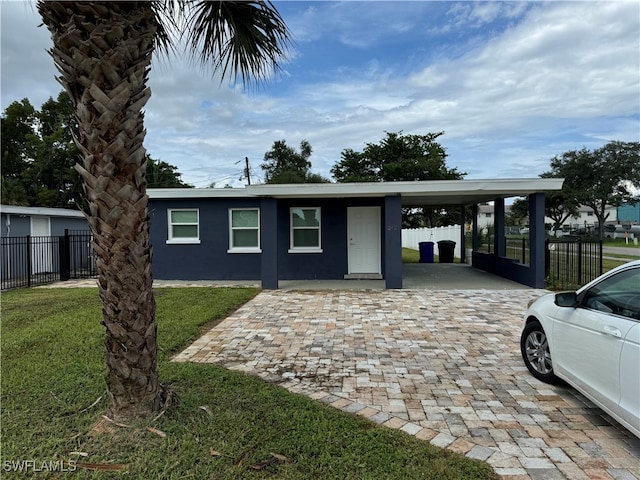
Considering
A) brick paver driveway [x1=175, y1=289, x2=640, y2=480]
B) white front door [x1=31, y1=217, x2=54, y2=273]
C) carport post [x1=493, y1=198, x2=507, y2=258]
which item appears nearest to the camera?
brick paver driveway [x1=175, y1=289, x2=640, y2=480]

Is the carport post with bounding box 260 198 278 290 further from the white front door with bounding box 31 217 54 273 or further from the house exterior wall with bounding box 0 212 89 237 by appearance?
the house exterior wall with bounding box 0 212 89 237

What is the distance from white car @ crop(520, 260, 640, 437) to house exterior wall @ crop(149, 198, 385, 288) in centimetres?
861

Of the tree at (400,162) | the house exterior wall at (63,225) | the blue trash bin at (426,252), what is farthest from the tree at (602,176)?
the house exterior wall at (63,225)

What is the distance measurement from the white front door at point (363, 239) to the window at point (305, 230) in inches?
41.2

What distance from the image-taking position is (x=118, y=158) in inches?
112

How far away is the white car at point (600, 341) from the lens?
2.80 meters

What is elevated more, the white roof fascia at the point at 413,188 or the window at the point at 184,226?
the white roof fascia at the point at 413,188

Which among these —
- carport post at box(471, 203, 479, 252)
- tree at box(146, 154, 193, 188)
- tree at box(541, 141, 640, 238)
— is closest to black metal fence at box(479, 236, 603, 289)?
carport post at box(471, 203, 479, 252)

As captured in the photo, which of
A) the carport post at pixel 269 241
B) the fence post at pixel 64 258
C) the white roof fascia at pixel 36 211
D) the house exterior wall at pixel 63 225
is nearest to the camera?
the carport post at pixel 269 241

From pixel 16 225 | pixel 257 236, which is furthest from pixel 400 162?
pixel 16 225

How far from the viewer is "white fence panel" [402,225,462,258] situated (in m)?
21.8

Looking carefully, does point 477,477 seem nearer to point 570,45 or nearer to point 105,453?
point 105,453

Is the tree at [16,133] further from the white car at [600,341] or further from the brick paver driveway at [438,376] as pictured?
the white car at [600,341]

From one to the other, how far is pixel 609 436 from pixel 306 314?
5348 mm
